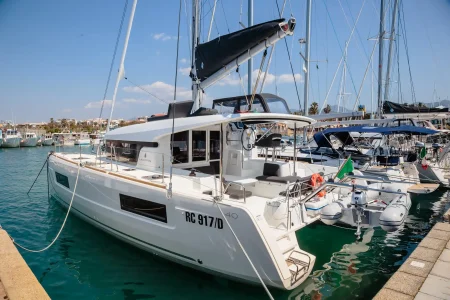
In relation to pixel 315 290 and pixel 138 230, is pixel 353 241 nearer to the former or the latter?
pixel 315 290

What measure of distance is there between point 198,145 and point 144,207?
2220 mm

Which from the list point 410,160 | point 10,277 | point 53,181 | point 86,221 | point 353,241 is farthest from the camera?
point 410,160

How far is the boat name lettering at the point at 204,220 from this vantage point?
4.40m

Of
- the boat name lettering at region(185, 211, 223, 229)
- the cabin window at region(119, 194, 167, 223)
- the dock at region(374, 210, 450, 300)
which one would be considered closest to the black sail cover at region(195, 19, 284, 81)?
the cabin window at region(119, 194, 167, 223)

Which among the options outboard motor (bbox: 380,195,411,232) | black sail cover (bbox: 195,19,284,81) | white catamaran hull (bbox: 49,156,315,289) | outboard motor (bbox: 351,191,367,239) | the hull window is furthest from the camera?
the hull window

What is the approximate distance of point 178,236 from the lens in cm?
496

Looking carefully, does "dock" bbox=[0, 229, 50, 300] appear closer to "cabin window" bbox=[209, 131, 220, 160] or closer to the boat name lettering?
the boat name lettering

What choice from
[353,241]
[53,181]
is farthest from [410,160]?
[53,181]

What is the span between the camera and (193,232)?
15.5 ft

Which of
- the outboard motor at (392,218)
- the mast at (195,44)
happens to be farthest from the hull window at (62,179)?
the outboard motor at (392,218)

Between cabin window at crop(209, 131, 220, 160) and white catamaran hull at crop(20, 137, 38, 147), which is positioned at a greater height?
cabin window at crop(209, 131, 220, 160)

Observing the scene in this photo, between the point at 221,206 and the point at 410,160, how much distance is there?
1197cm

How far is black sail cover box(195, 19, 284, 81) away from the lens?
6.33 m

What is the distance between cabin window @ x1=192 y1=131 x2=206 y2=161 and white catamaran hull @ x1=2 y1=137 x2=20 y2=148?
4891 cm
